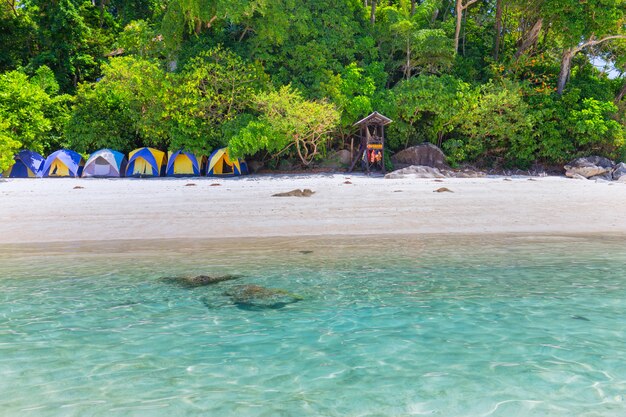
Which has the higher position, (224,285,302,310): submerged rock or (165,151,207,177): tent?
(165,151,207,177): tent

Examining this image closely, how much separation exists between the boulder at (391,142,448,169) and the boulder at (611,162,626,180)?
763cm

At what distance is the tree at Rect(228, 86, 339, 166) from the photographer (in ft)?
66.7

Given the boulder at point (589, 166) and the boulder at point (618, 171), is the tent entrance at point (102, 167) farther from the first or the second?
the boulder at point (618, 171)

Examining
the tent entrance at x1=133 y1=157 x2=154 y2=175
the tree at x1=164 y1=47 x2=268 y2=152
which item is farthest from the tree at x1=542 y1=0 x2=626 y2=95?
the tent entrance at x1=133 y1=157 x2=154 y2=175

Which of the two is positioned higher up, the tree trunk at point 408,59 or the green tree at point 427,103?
the tree trunk at point 408,59

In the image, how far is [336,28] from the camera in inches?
980

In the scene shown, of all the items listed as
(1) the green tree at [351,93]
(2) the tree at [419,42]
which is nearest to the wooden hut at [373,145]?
(1) the green tree at [351,93]

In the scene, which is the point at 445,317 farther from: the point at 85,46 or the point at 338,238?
the point at 85,46

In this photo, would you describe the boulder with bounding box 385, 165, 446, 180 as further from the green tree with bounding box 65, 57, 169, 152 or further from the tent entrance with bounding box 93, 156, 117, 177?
the tent entrance with bounding box 93, 156, 117, 177

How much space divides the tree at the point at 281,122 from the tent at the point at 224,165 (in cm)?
156

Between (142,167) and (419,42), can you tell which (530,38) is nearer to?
(419,42)

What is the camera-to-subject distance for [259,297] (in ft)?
14.8

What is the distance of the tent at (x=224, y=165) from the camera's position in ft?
73.0

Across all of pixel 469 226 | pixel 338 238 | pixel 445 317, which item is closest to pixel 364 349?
pixel 445 317
